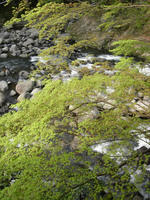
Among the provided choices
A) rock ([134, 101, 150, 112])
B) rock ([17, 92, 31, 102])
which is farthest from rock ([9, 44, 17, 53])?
rock ([134, 101, 150, 112])

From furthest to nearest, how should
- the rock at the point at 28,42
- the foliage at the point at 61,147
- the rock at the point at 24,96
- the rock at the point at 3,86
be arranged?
1. the rock at the point at 28,42
2. the rock at the point at 3,86
3. the rock at the point at 24,96
4. the foliage at the point at 61,147

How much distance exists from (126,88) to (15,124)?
2.06 m

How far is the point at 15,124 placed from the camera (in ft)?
8.02

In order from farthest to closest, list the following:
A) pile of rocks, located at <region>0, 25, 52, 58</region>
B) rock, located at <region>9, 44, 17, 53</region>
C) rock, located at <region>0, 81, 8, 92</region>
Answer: rock, located at <region>9, 44, 17, 53</region>, pile of rocks, located at <region>0, 25, 52, 58</region>, rock, located at <region>0, 81, 8, 92</region>

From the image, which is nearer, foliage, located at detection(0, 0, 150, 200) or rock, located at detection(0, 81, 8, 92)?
foliage, located at detection(0, 0, 150, 200)

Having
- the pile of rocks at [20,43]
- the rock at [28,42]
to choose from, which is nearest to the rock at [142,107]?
the pile of rocks at [20,43]

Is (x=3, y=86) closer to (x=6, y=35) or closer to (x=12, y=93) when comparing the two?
(x=12, y=93)

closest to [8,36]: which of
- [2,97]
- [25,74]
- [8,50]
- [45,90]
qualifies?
[8,50]

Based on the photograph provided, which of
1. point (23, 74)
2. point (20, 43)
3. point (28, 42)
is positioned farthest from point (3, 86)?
point (20, 43)

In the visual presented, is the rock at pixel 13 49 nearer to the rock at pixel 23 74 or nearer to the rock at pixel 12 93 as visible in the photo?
the rock at pixel 23 74

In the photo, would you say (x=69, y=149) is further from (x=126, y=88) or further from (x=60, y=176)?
(x=126, y=88)

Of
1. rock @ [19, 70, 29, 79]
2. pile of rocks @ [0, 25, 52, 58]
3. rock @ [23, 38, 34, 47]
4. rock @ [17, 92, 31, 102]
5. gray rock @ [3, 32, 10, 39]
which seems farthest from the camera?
gray rock @ [3, 32, 10, 39]

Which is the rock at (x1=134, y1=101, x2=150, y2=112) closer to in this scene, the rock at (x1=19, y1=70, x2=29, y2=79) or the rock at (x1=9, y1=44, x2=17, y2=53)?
the rock at (x1=19, y1=70, x2=29, y2=79)

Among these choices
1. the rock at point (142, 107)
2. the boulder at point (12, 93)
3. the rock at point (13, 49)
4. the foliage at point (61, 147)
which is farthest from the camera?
the rock at point (13, 49)
